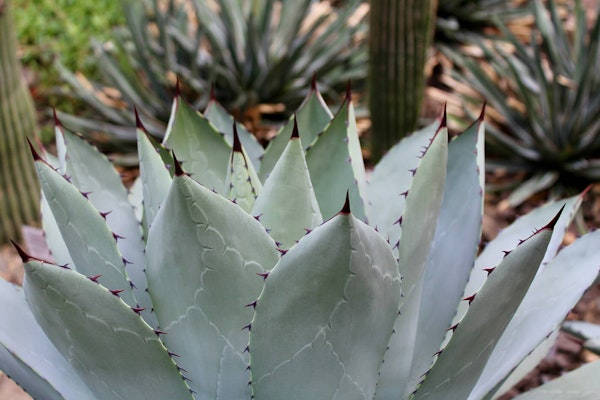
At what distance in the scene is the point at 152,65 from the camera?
10.8 feet

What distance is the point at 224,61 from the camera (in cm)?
344

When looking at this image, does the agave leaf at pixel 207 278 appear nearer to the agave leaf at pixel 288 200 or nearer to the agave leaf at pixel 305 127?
the agave leaf at pixel 288 200

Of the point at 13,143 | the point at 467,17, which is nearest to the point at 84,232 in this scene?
the point at 13,143

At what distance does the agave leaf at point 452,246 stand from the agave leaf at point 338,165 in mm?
141

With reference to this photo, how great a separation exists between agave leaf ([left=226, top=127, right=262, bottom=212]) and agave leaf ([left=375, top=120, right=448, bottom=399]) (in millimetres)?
196

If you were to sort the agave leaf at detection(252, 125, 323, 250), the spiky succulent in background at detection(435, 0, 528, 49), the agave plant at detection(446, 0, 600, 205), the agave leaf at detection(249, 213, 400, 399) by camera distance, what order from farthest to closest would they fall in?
the spiky succulent in background at detection(435, 0, 528, 49), the agave plant at detection(446, 0, 600, 205), the agave leaf at detection(252, 125, 323, 250), the agave leaf at detection(249, 213, 400, 399)

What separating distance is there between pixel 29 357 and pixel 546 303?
654 mm

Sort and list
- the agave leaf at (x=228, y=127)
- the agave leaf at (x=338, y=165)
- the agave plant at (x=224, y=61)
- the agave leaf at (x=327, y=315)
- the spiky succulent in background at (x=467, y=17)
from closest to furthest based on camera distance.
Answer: the agave leaf at (x=327, y=315)
the agave leaf at (x=338, y=165)
the agave leaf at (x=228, y=127)
the agave plant at (x=224, y=61)
the spiky succulent in background at (x=467, y=17)

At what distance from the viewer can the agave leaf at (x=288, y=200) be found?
872 millimetres

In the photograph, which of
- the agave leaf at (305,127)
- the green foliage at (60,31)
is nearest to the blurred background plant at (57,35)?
the green foliage at (60,31)

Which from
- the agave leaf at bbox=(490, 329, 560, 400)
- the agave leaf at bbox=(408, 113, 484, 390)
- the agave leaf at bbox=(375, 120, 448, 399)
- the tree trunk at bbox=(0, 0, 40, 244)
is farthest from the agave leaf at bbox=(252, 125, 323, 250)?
the tree trunk at bbox=(0, 0, 40, 244)

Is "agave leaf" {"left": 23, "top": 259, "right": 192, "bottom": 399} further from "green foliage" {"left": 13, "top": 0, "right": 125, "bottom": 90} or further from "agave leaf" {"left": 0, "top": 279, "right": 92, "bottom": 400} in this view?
"green foliage" {"left": 13, "top": 0, "right": 125, "bottom": 90}

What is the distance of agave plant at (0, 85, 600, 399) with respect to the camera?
77 cm

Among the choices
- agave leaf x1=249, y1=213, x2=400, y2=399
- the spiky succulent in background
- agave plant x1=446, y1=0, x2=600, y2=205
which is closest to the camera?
agave leaf x1=249, y1=213, x2=400, y2=399
